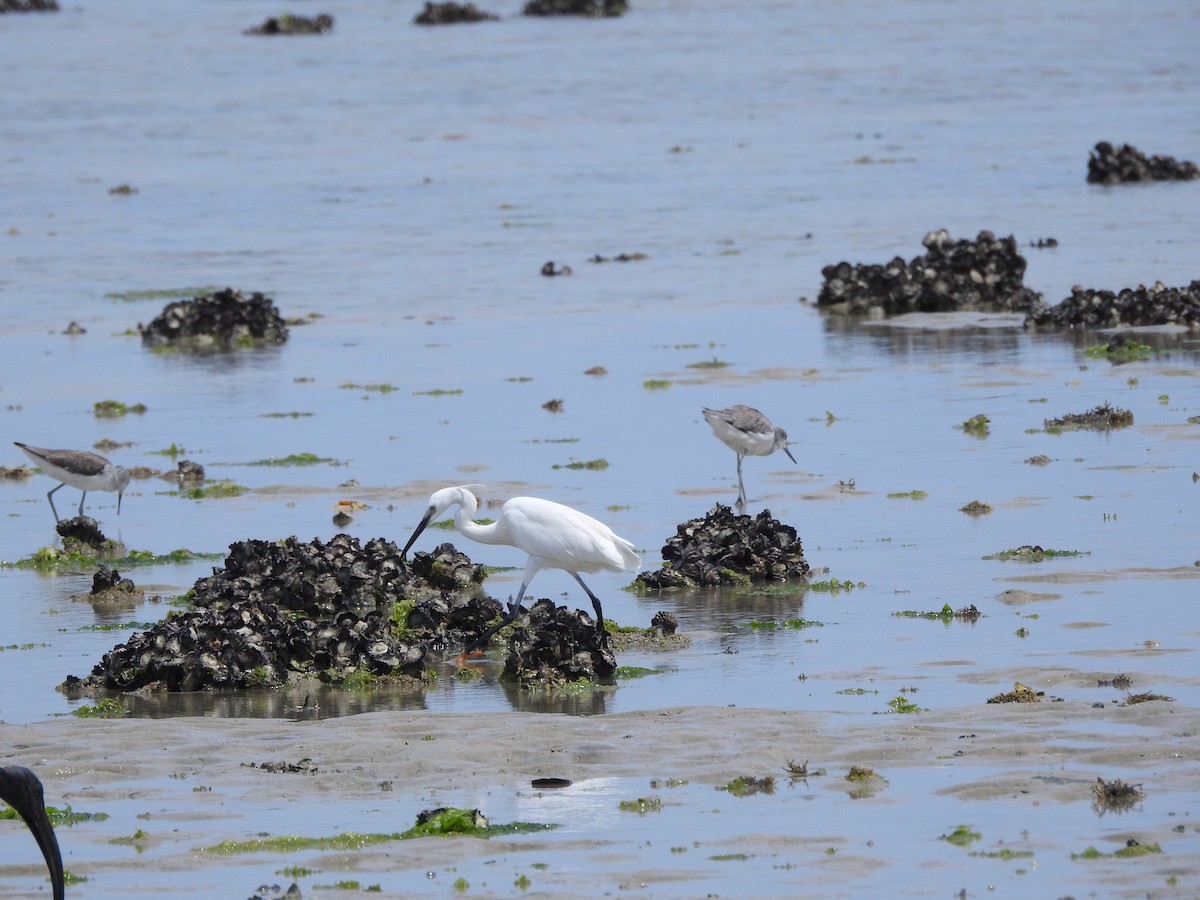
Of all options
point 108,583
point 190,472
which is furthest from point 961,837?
point 190,472

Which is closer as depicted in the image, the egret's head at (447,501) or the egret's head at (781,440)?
the egret's head at (447,501)

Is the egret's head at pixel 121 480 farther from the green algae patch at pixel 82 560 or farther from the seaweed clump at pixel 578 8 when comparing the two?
the seaweed clump at pixel 578 8

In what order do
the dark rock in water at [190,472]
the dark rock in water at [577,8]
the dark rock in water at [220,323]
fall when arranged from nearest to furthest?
the dark rock in water at [190,472]
the dark rock in water at [220,323]
the dark rock in water at [577,8]

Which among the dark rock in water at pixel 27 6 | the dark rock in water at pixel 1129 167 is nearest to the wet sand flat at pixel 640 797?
the dark rock in water at pixel 1129 167

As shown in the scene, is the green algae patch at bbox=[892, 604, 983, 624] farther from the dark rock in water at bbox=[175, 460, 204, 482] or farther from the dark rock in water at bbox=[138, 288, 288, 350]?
the dark rock in water at bbox=[138, 288, 288, 350]

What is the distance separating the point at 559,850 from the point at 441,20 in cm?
7875

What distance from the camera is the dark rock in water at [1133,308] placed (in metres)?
22.4

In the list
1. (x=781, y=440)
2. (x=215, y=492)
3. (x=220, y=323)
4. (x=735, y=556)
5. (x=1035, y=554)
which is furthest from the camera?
(x=220, y=323)

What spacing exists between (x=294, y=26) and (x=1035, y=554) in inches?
2879

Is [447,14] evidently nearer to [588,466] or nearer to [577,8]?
[577,8]

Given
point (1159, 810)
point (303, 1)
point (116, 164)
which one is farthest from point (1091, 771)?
point (303, 1)

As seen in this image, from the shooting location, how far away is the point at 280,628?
38.8 feet

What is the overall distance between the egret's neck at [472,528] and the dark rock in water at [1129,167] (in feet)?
84.6

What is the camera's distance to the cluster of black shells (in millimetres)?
11453
